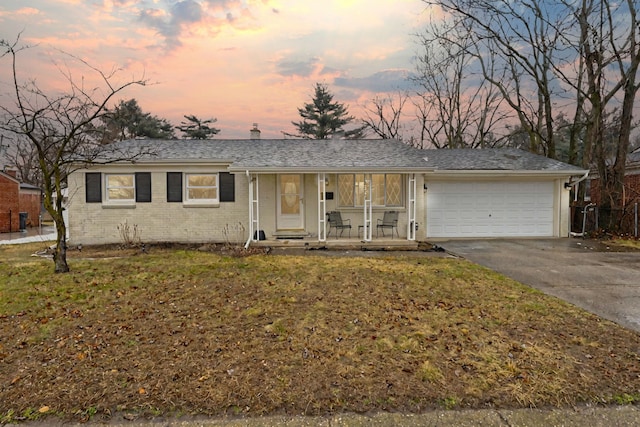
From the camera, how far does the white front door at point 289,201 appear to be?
1248 centimetres

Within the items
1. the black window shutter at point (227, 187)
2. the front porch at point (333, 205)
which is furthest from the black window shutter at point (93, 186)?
the front porch at point (333, 205)

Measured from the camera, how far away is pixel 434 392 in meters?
3.04

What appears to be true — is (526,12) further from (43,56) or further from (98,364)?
(98,364)

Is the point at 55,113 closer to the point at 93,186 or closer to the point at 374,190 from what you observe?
the point at 93,186

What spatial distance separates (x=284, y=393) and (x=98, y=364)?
202 cm

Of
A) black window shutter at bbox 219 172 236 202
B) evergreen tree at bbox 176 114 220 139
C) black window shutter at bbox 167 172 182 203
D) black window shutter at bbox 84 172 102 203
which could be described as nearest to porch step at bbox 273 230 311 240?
black window shutter at bbox 219 172 236 202

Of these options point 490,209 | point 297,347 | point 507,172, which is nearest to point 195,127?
point 490,209

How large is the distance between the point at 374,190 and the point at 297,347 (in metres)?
9.18

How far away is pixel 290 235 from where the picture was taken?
12156 mm

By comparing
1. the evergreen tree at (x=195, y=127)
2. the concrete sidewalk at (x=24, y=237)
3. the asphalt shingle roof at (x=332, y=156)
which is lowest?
the concrete sidewalk at (x=24, y=237)

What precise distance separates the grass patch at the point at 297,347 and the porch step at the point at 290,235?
202 inches

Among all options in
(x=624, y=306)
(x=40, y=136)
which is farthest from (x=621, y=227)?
(x=40, y=136)

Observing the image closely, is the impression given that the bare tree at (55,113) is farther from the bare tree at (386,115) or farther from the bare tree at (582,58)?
the bare tree at (386,115)

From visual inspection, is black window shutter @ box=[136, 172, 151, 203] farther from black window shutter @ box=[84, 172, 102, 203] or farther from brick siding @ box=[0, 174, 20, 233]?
brick siding @ box=[0, 174, 20, 233]
